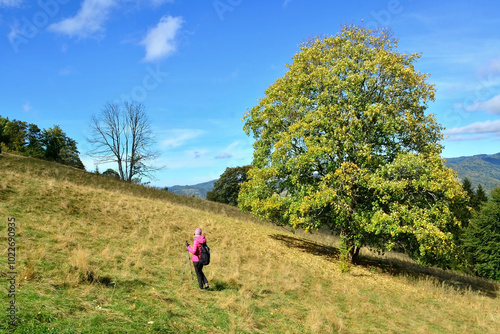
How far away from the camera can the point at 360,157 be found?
16.7 m

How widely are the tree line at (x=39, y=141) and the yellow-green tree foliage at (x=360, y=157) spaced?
52036 millimetres

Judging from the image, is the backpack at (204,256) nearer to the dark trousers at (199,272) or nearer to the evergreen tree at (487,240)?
the dark trousers at (199,272)

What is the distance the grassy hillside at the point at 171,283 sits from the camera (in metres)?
7.70

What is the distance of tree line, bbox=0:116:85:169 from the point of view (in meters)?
53.7

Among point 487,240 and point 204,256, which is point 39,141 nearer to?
point 204,256

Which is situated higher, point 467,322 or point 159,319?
point 159,319

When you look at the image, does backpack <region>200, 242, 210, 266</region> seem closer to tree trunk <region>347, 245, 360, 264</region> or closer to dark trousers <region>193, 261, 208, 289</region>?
dark trousers <region>193, 261, 208, 289</region>

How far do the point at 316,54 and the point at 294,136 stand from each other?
609 cm

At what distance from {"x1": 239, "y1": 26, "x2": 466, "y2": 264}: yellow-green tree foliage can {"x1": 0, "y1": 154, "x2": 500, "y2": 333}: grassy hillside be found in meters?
2.62

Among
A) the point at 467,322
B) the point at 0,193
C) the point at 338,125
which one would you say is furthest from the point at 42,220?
the point at 467,322

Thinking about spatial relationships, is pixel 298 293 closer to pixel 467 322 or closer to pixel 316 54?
pixel 467 322

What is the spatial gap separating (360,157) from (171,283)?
1204 cm

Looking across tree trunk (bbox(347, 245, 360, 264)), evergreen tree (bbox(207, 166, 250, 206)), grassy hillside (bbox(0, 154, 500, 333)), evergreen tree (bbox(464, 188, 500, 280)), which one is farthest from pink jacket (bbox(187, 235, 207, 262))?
evergreen tree (bbox(207, 166, 250, 206))

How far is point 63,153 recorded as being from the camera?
60031 millimetres
